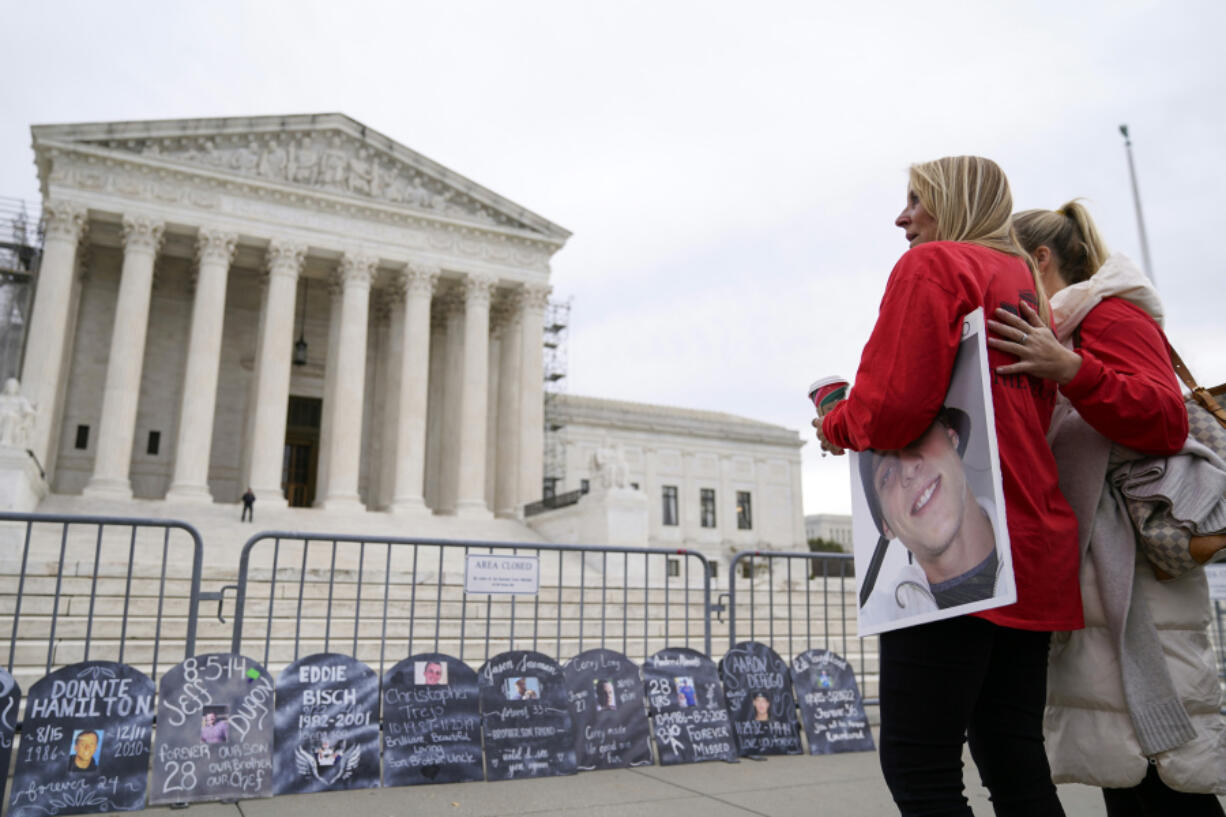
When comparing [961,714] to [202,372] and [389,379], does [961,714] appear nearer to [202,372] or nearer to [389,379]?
[202,372]

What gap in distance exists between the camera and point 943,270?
2.39 meters

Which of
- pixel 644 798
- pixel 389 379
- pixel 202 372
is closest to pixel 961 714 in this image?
pixel 644 798

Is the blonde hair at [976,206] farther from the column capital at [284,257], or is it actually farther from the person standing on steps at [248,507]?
the column capital at [284,257]

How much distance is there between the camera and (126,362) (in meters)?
24.7

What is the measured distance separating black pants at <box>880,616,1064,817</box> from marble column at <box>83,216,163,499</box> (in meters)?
25.3

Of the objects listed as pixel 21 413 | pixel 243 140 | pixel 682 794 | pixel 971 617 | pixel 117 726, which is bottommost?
pixel 682 794

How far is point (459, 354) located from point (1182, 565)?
28396 millimetres

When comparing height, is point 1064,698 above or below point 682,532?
below

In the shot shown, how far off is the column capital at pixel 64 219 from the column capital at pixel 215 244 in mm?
3045

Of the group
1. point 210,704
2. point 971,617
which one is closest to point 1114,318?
point 971,617

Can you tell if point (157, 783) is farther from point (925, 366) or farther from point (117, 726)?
point (925, 366)

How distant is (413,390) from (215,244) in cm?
718

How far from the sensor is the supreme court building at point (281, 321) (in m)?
24.8

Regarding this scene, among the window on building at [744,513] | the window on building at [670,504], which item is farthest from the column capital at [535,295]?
the window on building at [744,513]
